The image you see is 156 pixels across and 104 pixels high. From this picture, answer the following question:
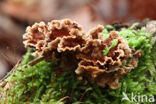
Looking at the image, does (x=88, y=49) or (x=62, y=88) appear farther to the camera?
(x=62, y=88)

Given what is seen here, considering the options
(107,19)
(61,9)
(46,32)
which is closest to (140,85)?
(46,32)

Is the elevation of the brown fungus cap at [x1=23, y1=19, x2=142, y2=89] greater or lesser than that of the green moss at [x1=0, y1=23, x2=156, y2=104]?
greater

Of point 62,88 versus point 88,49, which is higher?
point 88,49

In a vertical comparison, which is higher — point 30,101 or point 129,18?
point 129,18

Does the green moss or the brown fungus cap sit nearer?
the brown fungus cap

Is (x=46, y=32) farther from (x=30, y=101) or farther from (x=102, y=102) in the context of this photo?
(x=102, y=102)
